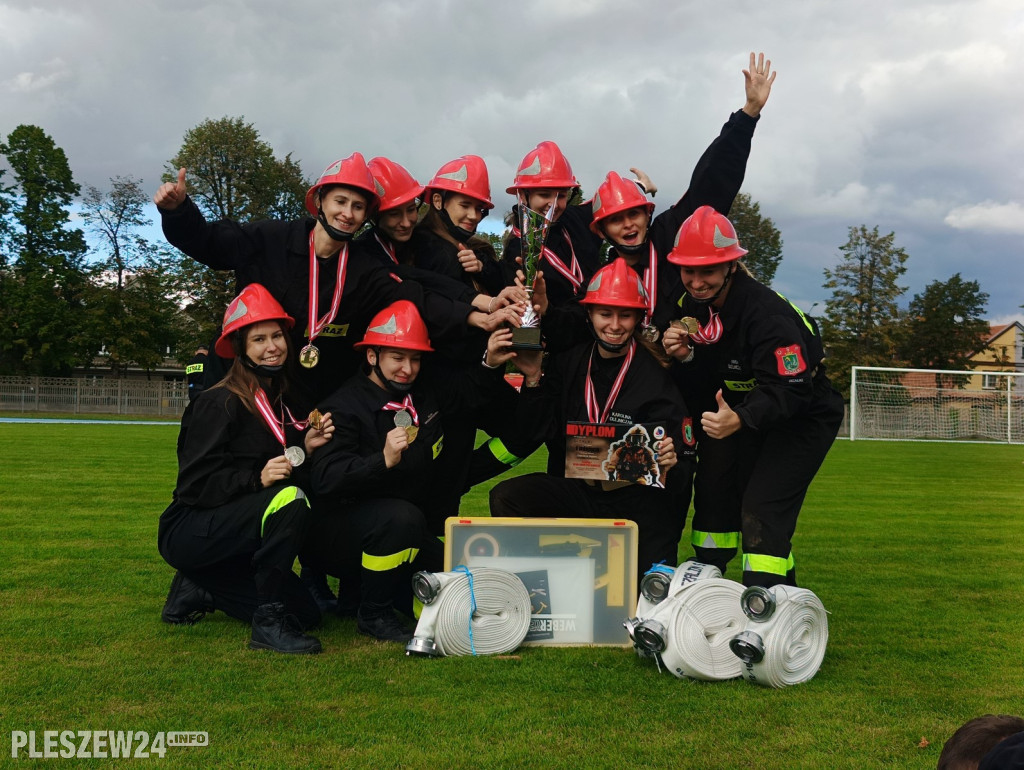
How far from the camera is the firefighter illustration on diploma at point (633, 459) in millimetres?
4957

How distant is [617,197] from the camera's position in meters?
5.49

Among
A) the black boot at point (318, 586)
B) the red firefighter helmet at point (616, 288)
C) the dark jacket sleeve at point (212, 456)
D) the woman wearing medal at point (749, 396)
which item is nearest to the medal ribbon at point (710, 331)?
the woman wearing medal at point (749, 396)

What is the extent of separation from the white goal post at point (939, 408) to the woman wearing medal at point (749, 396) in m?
27.2

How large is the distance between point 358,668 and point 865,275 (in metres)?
45.4

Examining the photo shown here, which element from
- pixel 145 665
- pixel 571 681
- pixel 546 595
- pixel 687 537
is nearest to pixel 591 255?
pixel 546 595

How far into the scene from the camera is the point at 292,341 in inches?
206

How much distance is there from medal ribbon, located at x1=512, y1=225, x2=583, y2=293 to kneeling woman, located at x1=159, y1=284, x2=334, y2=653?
5.63 feet

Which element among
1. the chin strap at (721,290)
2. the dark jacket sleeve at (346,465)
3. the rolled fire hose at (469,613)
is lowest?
the rolled fire hose at (469,613)

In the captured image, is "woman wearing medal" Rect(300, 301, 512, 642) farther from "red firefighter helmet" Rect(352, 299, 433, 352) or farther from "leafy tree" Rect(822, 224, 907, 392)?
"leafy tree" Rect(822, 224, 907, 392)

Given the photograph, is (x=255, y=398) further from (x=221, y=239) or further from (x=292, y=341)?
(x=221, y=239)

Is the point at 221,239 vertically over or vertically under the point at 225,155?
under

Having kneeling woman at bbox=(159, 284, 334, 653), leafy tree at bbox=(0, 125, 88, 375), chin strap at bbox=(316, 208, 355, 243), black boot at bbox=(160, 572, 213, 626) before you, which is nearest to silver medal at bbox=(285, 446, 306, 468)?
kneeling woman at bbox=(159, 284, 334, 653)

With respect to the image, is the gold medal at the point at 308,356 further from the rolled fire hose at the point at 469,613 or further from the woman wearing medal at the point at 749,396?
the woman wearing medal at the point at 749,396

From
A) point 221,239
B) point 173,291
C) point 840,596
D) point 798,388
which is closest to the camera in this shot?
point 798,388
